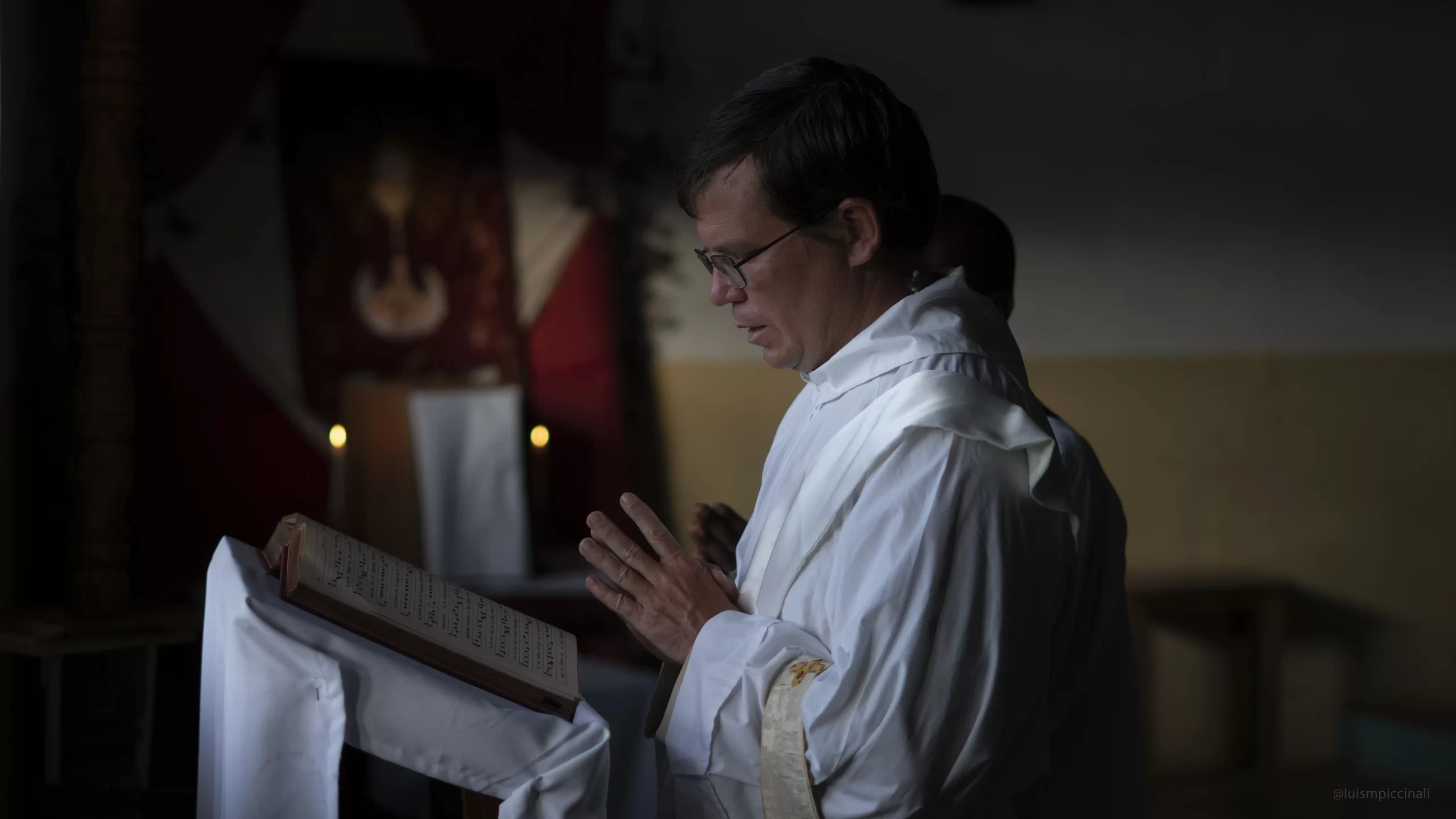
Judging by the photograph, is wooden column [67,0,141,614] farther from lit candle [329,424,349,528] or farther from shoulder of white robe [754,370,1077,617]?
shoulder of white robe [754,370,1077,617]

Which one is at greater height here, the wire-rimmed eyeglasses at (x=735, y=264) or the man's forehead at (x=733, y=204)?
the man's forehead at (x=733, y=204)

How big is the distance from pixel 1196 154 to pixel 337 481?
3.31 metres

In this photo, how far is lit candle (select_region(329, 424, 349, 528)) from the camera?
398cm

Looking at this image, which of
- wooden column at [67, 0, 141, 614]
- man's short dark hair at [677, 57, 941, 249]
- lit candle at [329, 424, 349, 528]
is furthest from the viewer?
lit candle at [329, 424, 349, 528]

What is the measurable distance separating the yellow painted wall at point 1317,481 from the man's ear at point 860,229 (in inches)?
138

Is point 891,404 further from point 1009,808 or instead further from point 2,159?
point 2,159

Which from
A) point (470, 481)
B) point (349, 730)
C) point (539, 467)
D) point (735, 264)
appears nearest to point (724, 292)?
point (735, 264)

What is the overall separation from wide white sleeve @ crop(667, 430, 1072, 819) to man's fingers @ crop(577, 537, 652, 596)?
149 mm

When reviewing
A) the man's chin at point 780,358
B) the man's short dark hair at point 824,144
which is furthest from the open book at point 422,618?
the man's short dark hair at point 824,144

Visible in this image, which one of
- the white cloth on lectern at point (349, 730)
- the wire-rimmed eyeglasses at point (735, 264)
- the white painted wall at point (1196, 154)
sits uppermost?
the white painted wall at point (1196, 154)

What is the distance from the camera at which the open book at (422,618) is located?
4.56 ft

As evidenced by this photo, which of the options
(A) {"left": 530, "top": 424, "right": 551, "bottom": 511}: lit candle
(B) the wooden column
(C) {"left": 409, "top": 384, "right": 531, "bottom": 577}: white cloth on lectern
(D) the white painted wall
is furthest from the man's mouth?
(D) the white painted wall

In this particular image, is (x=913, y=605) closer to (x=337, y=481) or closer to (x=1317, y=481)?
(x=337, y=481)

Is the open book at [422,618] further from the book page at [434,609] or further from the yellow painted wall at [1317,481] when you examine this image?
the yellow painted wall at [1317,481]
